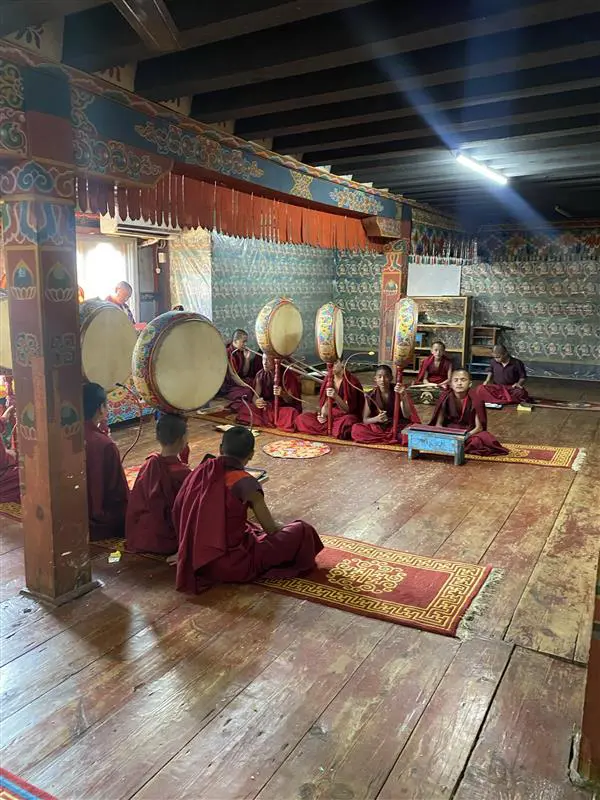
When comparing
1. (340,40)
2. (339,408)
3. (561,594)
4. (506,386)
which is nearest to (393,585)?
(561,594)

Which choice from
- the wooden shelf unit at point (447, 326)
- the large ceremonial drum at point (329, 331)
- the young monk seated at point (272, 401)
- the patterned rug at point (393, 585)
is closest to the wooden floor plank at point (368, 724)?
the patterned rug at point (393, 585)

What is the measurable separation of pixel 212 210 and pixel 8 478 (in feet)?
7.98

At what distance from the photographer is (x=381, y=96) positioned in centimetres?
359

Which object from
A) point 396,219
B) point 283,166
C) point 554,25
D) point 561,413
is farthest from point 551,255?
point 554,25

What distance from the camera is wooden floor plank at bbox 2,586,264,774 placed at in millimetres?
2109

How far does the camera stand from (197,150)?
372 cm

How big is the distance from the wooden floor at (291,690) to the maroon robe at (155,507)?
4.6 inches

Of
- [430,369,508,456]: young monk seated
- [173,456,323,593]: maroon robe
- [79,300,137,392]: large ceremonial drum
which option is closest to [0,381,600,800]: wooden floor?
[173,456,323,593]: maroon robe

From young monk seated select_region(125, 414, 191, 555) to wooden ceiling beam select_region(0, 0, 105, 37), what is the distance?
77.2 inches

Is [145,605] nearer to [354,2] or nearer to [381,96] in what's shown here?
[354,2]

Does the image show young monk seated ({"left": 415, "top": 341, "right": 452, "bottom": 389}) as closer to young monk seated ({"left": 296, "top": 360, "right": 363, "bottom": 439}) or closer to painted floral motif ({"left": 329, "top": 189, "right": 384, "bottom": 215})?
young monk seated ({"left": 296, "top": 360, "right": 363, "bottom": 439})

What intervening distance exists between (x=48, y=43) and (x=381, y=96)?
1800 mm

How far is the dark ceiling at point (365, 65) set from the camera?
2.31 metres

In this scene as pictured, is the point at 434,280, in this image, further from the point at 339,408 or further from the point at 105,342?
the point at 105,342
